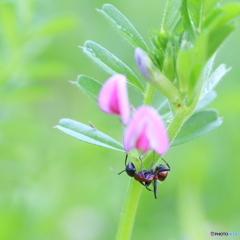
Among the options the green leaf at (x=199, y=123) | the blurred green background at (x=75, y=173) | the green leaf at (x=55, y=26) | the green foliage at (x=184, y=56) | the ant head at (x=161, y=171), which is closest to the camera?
the green foliage at (x=184, y=56)

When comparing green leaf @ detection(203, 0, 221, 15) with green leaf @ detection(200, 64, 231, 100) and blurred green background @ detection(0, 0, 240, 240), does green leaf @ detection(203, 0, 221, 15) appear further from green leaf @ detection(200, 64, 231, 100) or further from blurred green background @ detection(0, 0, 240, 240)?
blurred green background @ detection(0, 0, 240, 240)

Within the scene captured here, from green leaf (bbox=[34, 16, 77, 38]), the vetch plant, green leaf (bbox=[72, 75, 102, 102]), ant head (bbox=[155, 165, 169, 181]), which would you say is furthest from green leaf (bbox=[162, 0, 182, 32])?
green leaf (bbox=[34, 16, 77, 38])

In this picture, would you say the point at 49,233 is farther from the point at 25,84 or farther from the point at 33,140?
the point at 25,84

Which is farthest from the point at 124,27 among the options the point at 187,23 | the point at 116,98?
the point at 116,98

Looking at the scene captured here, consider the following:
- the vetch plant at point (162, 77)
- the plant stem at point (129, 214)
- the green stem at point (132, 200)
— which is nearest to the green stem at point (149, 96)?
the vetch plant at point (162, 77)

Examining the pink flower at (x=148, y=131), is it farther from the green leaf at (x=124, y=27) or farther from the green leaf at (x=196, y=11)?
the green leaf at (x=124, y=27)

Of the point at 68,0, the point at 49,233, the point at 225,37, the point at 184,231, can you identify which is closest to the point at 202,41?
the point at 225,37
